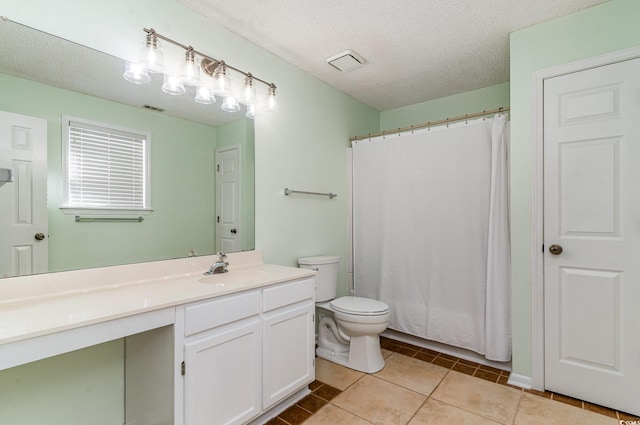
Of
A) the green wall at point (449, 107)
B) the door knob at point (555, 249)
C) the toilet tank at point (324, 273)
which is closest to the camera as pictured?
the door knob at point (555, 249)

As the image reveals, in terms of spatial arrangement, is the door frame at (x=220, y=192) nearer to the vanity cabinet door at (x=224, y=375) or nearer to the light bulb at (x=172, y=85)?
the light bulb at (x=172, y=85)

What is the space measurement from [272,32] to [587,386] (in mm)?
2946

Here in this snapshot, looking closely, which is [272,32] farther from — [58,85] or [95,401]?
[95,401]

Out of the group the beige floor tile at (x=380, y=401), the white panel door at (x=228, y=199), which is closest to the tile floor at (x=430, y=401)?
the beige floor tile at (x=380, y=401)

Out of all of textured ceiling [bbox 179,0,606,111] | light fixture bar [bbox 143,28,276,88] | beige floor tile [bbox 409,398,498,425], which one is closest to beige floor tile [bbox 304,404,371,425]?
beige floor tile [bbox 409,398,498,425]

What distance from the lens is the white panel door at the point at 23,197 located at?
1.26 metres

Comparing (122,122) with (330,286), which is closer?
(122,122)

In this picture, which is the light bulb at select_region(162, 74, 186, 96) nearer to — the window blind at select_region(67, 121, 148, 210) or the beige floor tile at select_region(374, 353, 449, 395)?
the window blind at select_region(67, 121, 148, 210)

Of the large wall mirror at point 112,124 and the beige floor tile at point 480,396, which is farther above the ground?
the large wall mirror at point 112,124

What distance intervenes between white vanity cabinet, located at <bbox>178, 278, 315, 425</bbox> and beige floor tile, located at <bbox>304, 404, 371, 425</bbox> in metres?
0.18

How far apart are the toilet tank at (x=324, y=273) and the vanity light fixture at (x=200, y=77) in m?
1.20

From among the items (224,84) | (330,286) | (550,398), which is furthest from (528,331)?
(224,84)

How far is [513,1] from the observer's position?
1.76 metres

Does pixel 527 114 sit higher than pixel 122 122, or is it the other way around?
pixel 527 114
